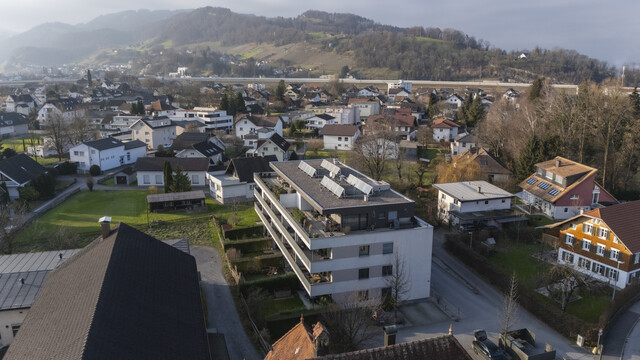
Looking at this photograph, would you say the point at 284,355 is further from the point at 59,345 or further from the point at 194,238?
the point at 194,238

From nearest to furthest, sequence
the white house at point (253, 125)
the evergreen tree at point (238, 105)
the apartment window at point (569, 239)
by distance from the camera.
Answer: the apartment window at point (569, 239) → the white house at point (253, 125) → the evergreen tree at point (238, 105)

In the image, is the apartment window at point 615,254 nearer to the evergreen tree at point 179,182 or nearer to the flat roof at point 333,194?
the flat roof at point 333,194

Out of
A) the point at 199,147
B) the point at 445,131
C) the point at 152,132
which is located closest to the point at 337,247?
the point at 199,147

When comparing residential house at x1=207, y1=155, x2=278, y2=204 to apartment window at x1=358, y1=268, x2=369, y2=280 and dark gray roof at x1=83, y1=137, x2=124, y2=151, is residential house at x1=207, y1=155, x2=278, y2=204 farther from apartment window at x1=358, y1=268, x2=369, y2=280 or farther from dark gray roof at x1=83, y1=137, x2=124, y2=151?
apartment window at x1=358, y1=268, x2=369, y2=280

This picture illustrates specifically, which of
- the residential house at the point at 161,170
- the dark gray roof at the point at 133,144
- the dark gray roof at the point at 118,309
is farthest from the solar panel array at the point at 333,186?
the dark gray roof at the point at 133,144

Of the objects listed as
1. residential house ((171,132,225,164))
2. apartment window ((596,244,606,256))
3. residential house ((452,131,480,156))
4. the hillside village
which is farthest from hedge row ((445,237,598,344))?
residential house ((171,132,225,164))

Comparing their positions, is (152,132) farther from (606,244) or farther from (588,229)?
(606,244)

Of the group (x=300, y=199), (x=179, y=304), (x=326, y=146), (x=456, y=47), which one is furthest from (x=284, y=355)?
(x=456, y=47)
